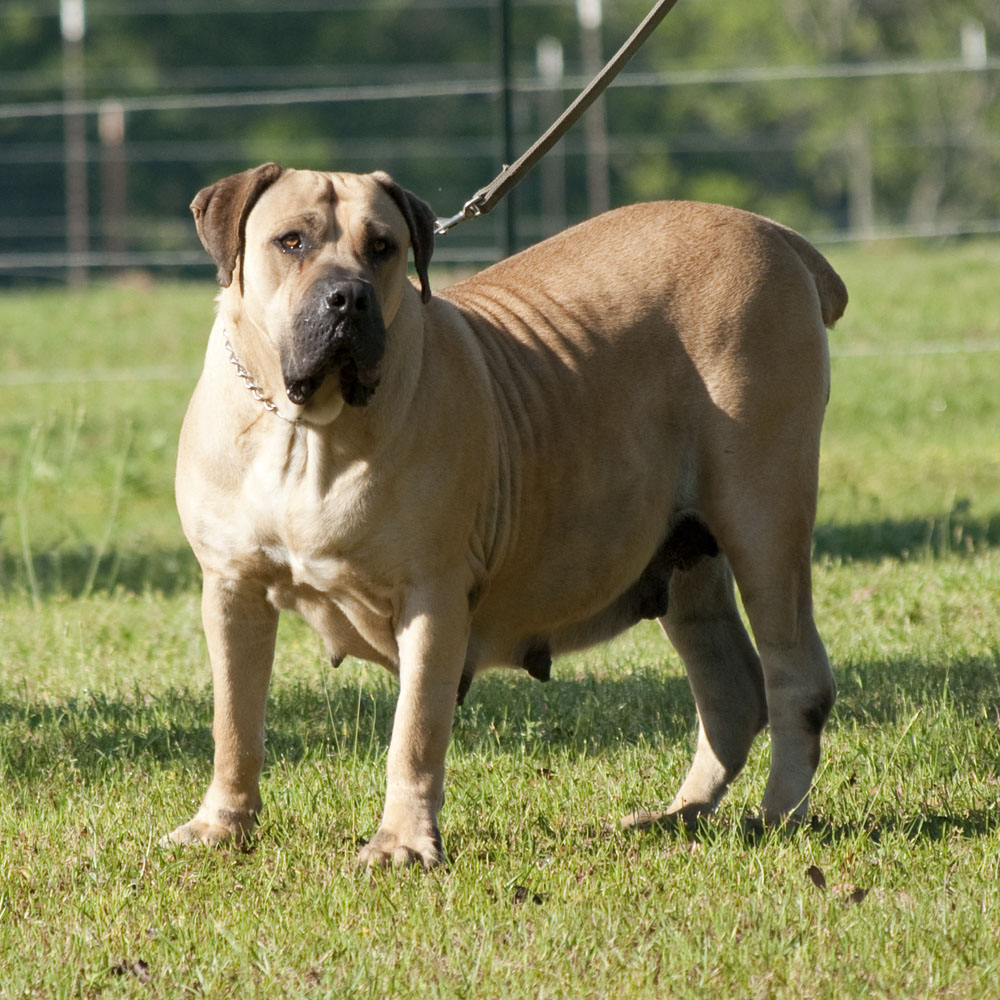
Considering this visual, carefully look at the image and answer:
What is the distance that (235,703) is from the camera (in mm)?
4266

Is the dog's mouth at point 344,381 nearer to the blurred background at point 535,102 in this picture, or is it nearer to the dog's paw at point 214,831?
the dog's paw at point 214,831

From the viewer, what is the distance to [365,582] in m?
3.98

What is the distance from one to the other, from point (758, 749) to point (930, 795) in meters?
0.73

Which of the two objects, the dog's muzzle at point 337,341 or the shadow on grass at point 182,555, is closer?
the dog's muzzle at point 337,341

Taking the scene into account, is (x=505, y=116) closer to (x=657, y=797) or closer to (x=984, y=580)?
(x=984, y=580)

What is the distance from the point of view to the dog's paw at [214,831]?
4.22m

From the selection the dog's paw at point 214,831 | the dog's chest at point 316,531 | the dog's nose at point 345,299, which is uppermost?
the dog's nose at point 345,299

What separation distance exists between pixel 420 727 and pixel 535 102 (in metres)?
25.6

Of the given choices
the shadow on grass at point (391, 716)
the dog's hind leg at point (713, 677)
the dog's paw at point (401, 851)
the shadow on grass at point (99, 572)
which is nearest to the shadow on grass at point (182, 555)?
the shadow on grass at point (99, 572)

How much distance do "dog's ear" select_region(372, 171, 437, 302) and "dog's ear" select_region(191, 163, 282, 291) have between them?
307 mm

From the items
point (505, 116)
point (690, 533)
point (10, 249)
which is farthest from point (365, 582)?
point (10, 249)

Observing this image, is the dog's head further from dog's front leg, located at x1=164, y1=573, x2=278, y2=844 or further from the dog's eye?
dog's front leg, located at x1=164, y1=573, x2=278, y2=844

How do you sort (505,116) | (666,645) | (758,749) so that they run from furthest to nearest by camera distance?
(505,116) < (666,645) < (758,749)

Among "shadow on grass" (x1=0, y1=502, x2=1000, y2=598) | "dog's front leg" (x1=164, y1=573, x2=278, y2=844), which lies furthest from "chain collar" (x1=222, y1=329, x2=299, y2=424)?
"shadow on grass" (x1=0, y1=502, x2=1000, y2=598)
